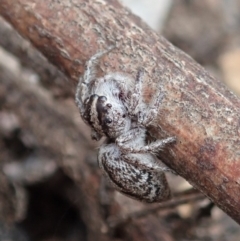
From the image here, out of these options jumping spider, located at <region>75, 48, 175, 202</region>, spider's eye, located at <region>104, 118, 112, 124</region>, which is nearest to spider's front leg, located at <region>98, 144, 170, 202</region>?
jumping spider, located at <region>75, 48, 175, 202</region>

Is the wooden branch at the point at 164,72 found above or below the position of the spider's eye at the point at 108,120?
above

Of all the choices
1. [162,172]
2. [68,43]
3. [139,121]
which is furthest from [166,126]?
[68,43]

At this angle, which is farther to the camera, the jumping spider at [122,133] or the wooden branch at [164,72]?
the jumping spider at [122,133]

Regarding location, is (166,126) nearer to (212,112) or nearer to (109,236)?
(212,112)

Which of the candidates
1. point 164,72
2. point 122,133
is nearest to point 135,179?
point 122,133

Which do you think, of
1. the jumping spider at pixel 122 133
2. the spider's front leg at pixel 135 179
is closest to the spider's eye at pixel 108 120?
the jumping spider at pixel 122 133

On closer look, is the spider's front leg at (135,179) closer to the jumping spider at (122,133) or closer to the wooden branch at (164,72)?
the jumping spider at (122,133)

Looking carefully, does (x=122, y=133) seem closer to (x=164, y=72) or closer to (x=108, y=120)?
(x=108, y=120)

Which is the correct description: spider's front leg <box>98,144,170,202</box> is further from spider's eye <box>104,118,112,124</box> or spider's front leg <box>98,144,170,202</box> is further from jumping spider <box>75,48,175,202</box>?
spider's eye <box>104,118,112,124</box>
